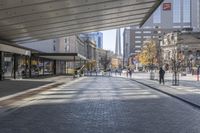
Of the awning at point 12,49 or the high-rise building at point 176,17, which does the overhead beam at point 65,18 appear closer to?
the awning at point 12,49

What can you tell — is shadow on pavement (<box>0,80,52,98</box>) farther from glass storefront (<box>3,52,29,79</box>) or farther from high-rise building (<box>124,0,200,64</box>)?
high-rise building (<box>124,0,200,64</box>)

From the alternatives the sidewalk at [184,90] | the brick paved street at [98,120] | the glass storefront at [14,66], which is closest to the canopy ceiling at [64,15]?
the glass storefront at [14,66]

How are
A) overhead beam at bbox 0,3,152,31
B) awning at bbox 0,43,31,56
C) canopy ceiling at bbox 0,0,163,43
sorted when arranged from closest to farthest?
canopy ceiling at bbox 0,0,163,43 → overhead beam at bbox 0,3,152,31 → awning at bbox 0,43,31,56

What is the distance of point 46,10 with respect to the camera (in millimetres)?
35219

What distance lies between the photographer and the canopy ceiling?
33.5 meters

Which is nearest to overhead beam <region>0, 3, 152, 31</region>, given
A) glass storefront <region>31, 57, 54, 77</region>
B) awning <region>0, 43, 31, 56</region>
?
awning <region>0, 43, 31, 56</region>

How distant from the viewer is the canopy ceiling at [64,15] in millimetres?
33531

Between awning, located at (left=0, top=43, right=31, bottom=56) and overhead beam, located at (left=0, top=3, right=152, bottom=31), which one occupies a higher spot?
overhead beam, located at (left=0, top=3, right=152, bottom=31)

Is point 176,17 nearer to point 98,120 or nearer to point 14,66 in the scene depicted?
point 14,66

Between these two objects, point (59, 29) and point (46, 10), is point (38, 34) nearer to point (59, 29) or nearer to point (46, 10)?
point (59, 29)

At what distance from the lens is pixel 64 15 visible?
127ft

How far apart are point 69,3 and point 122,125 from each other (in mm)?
21942

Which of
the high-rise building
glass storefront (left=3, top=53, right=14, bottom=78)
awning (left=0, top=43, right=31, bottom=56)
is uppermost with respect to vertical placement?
the high-rise building

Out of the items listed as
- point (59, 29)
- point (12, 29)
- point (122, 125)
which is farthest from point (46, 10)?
point (122, 125)
